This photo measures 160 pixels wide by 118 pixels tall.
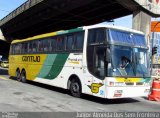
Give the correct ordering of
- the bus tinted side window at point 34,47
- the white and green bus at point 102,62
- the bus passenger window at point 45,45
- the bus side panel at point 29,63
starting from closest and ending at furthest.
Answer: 1. the white and green bus at point 102,62
2. the bus passenger window at point 45,45
3. the bus side panel at point 29,63
4. the bus tinted side window at point 34,47

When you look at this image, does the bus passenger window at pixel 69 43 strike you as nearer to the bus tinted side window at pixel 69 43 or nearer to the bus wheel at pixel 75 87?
the bus tinted side window at pixel 69 43

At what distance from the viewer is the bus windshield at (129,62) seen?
1246 centimetres

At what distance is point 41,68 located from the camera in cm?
1861

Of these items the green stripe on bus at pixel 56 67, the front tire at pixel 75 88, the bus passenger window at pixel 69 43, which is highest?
the bus passenger window at pixel 69 43

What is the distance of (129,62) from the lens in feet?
42.4

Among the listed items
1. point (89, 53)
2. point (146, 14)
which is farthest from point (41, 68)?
point (146, 14)

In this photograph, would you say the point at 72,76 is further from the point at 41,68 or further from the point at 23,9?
the point at 23,9

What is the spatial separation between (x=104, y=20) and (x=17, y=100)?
2231 cm

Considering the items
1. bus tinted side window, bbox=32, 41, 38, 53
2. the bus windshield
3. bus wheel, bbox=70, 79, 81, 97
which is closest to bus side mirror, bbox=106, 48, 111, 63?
the bus windshield

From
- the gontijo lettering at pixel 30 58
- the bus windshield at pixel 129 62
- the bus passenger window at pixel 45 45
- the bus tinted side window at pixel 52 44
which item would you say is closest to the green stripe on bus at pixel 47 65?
the bus tinted side window at pixel 52 44

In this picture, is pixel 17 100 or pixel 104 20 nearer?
pixel 17 100

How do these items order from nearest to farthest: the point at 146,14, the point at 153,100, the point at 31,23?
1. the point at 153,100
2. the point at 146,14
3. the point at 31,23

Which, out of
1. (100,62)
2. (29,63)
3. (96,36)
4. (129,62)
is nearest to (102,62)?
(100,62)

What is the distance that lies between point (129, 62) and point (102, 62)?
3.83ft
